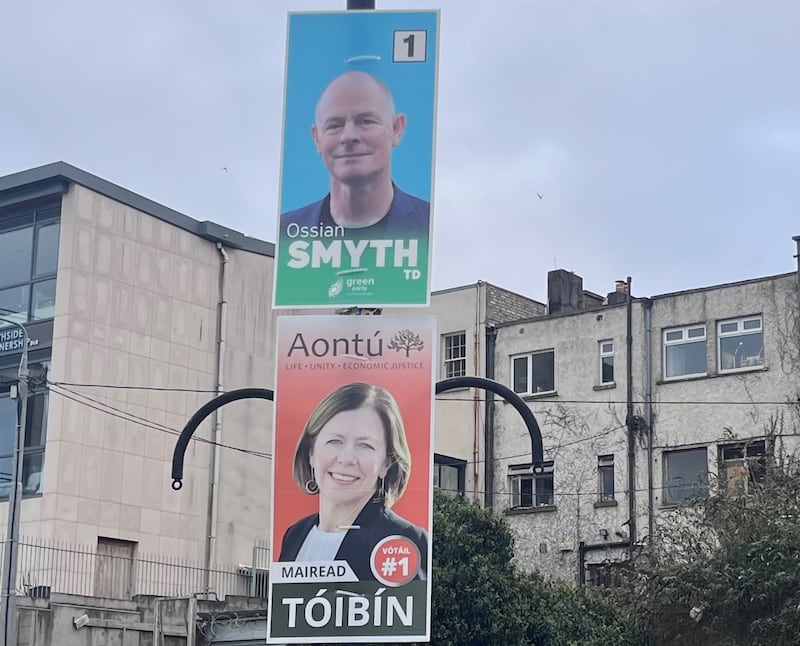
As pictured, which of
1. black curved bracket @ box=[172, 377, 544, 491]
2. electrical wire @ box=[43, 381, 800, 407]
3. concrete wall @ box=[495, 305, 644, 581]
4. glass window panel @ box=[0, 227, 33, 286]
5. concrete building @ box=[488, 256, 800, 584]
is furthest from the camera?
concrete wall @ box=[495, 305, 644, 581]

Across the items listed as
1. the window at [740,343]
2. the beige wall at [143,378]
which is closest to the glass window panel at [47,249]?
the beige wall at [143,378]

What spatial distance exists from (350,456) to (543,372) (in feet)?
94.7

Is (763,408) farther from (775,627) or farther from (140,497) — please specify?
(140,497)

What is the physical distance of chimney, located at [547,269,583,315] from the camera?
140 feet

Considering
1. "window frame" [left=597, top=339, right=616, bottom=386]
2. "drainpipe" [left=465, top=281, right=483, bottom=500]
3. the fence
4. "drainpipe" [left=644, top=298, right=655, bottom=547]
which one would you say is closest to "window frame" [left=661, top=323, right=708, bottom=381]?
"drainpipe" [left=644, top=298, right=655, bottom=547]

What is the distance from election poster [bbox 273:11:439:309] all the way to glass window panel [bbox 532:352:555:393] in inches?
1112

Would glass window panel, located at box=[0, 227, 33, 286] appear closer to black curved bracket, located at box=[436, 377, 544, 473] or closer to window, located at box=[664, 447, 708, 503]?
window, located at box=[664, 447, 708, 503]

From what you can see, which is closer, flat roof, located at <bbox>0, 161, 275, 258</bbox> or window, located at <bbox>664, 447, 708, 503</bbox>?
flat roof, located at <bbox>0, 161, 275, 258</bbox>

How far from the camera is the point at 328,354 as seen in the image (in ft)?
40.4

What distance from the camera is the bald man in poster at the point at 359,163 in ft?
40.8

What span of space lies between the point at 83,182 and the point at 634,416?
49.1 ft

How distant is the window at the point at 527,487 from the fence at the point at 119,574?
7240 mm

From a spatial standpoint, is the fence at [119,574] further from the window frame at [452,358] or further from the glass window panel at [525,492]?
the window frame at [452,358]

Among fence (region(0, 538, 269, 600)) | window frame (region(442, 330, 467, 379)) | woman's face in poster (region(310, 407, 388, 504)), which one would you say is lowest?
fence (region(0, 538, 269, 600))
